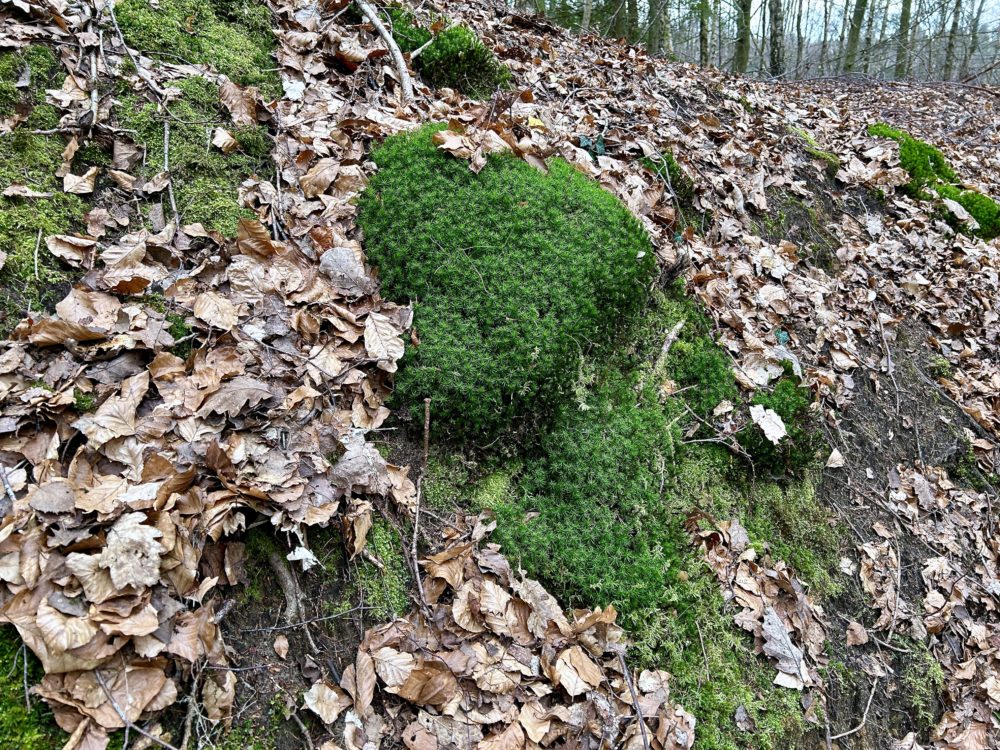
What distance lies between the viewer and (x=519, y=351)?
333 cm

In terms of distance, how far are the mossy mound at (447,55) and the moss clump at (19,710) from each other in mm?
4716

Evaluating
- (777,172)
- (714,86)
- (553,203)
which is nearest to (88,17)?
(553,203)

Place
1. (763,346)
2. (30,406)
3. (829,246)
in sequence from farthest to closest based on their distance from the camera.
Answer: (829,246)
(763,346)
(30,406)

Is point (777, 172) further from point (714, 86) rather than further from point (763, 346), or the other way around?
point (763, 346)

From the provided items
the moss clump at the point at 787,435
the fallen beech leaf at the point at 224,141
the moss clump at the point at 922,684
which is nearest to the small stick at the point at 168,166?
the fallen beech leaf at the point at 224,141

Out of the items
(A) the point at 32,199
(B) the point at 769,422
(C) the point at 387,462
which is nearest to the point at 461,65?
(A) the point at 32,199

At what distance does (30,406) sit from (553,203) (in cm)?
296

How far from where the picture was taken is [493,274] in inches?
138

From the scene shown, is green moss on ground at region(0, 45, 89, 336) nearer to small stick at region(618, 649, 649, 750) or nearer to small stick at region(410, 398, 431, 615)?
small stick at region(410, 398, 431, 615)

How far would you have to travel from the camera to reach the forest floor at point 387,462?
7.14 feet

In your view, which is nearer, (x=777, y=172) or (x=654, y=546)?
(x=654, y=546)

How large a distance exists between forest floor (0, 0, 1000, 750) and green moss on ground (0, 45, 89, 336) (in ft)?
0.05

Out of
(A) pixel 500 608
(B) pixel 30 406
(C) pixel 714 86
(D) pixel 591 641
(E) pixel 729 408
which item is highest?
(C) pixel 714 86

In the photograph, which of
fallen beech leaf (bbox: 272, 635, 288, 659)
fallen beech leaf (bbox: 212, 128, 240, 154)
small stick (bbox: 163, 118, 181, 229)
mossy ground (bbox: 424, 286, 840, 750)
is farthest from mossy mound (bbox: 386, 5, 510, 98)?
fallen beech leaf (bbox: 272, 635, 288, 659)
